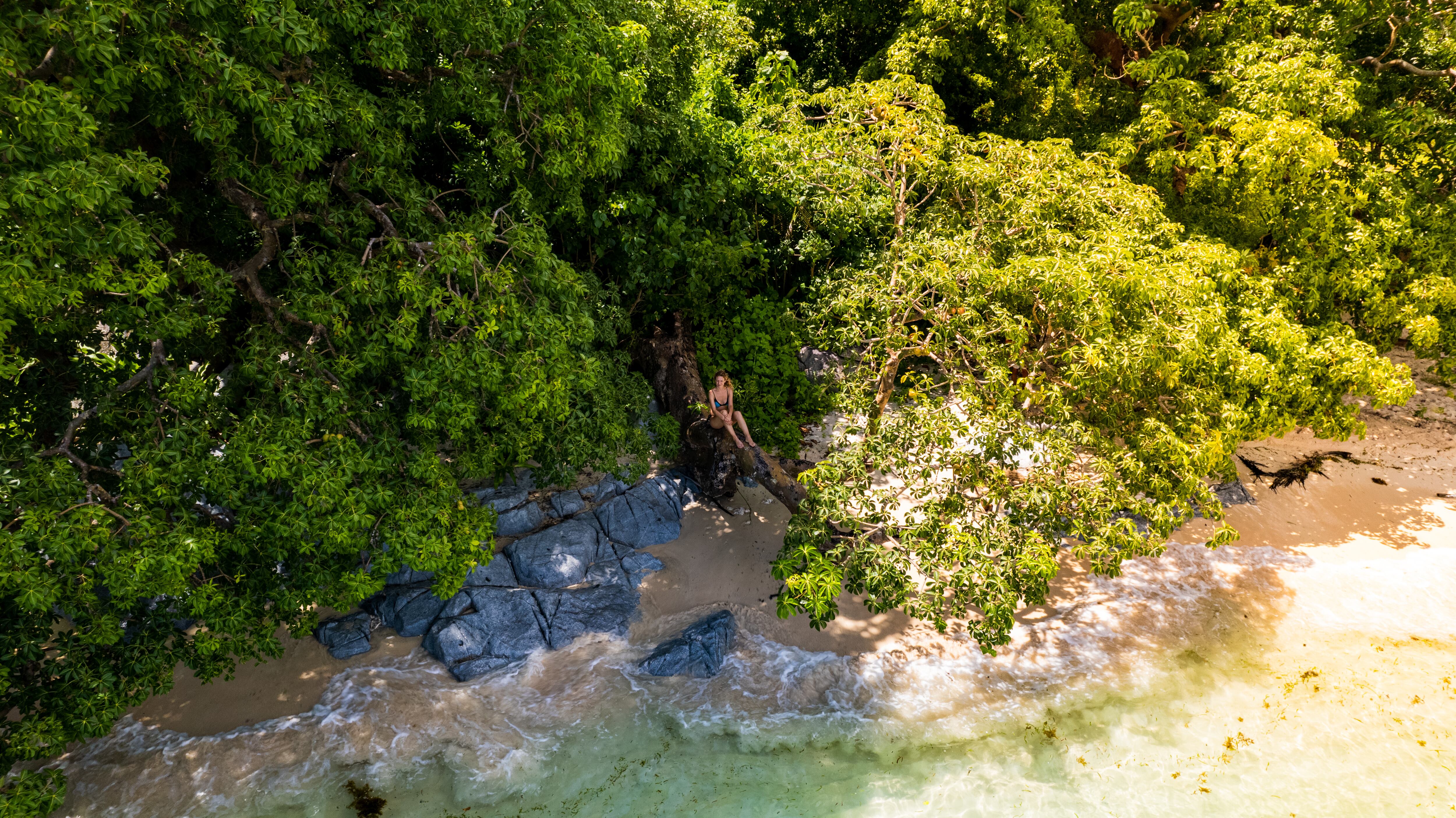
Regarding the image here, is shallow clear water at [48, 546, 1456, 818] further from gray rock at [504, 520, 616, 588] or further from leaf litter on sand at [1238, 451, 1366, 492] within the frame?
leaf litter on sand at [1238, 451, 1366, 492]

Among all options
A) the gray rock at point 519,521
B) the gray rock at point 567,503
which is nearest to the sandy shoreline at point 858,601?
the gray rock at point 567,503

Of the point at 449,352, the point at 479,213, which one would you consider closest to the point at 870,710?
the point at 449,352

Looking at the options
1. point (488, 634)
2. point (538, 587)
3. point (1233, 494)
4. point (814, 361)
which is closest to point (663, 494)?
point (538, 587)

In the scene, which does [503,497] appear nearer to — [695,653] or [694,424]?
[694,424]

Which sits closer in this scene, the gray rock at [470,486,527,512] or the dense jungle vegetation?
the dense jungle vegetation

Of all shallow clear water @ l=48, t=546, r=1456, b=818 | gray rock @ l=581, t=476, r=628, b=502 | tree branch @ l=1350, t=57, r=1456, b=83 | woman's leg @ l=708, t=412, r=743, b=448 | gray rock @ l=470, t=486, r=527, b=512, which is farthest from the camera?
gray rock @ l=581, t=476, r=628, b=502

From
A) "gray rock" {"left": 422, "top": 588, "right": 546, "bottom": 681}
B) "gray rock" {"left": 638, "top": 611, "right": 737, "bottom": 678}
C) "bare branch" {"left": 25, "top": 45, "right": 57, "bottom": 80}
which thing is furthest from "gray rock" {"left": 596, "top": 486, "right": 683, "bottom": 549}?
"bare branch" {"left": 25, "top": 45, "right": 57, "bottom": 80}
